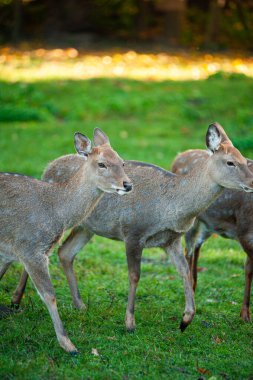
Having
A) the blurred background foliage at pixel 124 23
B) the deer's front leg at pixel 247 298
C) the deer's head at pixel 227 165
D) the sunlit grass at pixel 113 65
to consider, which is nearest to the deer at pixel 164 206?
the deer's head at pixel 227 165

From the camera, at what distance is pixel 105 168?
Answer: 620 centimetres

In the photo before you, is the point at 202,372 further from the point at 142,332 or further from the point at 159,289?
the point at 159,289

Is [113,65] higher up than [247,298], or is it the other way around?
[247,298]

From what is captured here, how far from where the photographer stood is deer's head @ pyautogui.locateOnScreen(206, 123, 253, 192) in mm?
6465

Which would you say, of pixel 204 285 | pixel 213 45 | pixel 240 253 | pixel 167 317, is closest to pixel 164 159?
pixel 240 253

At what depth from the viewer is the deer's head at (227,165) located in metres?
6.46

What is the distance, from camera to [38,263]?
6.05 m

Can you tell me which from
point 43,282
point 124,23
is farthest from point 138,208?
point 124,23

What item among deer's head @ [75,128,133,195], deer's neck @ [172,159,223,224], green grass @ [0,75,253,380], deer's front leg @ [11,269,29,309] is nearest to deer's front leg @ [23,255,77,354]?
green grass @ [0,75,253,380]

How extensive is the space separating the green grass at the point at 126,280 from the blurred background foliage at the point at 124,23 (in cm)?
560

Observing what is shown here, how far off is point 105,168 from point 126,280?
96.0 inches

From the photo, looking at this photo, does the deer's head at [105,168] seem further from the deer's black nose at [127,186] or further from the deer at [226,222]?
the deer at [226,222]

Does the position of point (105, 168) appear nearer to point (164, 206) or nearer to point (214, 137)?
point (164, 206)

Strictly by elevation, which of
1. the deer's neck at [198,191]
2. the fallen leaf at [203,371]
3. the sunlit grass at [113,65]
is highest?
the deer's neck at [198,191]
